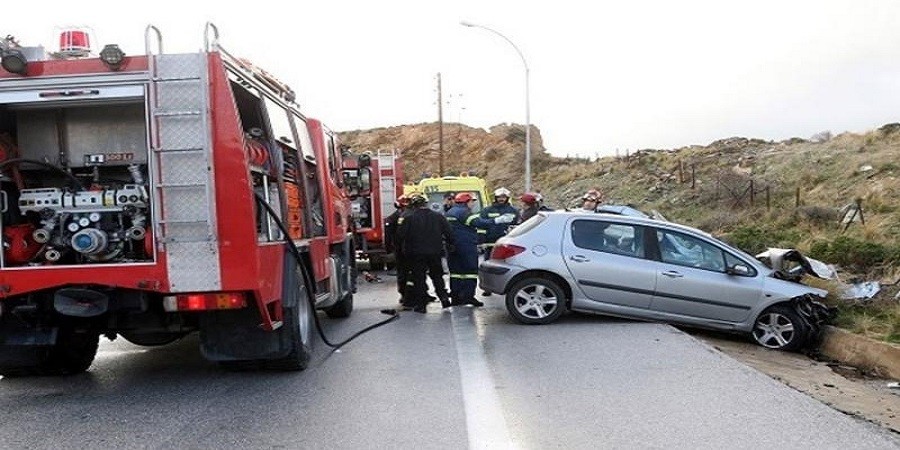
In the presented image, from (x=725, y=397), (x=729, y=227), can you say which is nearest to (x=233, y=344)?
(x=725, y=397)

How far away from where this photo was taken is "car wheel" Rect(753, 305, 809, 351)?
8.48 metres

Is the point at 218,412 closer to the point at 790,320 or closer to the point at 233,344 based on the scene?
the point at 233,344

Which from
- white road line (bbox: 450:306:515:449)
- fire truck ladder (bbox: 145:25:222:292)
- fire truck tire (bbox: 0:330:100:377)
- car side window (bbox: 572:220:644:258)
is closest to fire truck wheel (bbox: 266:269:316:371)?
fire truck ladder (bbox: 145:25:222:292)

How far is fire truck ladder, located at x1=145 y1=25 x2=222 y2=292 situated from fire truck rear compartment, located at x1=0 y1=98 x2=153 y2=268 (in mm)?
271

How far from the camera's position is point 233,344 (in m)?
6.01

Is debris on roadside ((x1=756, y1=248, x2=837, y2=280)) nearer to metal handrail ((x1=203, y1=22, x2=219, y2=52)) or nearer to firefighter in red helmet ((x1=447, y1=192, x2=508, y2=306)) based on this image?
firefighter in red helmet ((x1=447, y1=192, x2=508, y2=306))

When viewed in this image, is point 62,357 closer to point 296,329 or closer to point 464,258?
point 296,329

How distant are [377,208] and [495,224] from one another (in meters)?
6.14

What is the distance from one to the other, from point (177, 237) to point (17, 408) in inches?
68.1

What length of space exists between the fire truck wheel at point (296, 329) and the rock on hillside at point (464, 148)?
49616 millimetres

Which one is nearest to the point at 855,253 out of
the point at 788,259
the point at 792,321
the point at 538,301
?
the point at 788,259

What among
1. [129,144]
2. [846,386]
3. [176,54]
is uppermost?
[176,54]

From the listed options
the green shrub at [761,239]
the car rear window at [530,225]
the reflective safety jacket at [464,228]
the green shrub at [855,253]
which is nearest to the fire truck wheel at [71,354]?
the car rear window at [530,225]

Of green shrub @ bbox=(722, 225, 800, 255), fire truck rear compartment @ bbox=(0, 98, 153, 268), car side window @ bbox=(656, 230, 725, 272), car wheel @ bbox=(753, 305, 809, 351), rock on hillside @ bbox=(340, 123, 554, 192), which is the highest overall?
rock on hillside @ bbox=(340, 123, 554, 192)
